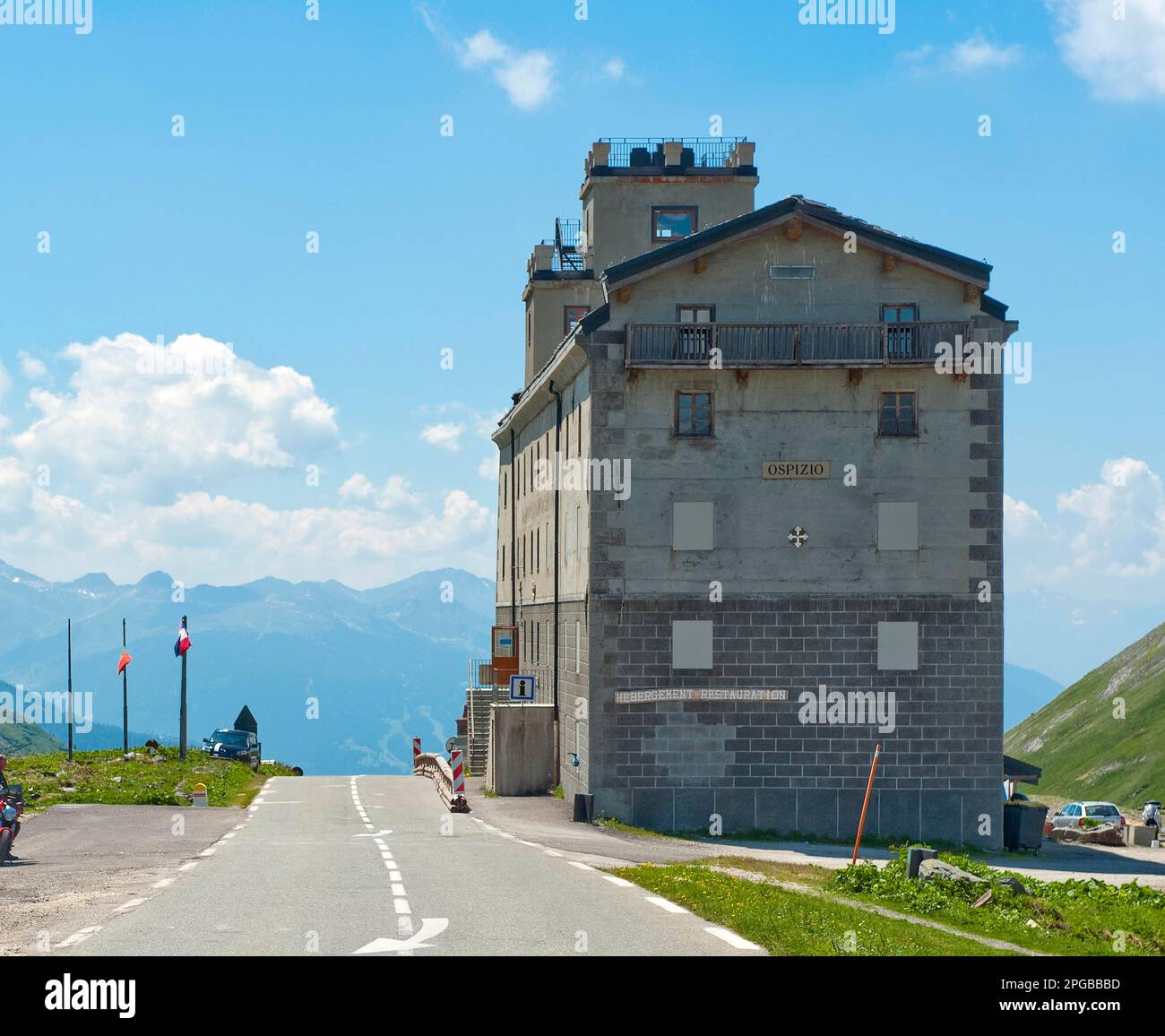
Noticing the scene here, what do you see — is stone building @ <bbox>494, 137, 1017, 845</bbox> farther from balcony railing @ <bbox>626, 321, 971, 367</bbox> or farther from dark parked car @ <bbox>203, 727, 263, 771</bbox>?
dark parked car @ <bbox>203, 727, 263, 771</bbox>

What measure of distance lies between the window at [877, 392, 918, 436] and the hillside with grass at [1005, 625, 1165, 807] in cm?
8102

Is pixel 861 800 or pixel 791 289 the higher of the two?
pixel 791 289

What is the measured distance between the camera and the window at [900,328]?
125 ft

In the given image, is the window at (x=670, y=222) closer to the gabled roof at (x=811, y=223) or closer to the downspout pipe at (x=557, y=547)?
the downspout pipe at (x=557, y=547)

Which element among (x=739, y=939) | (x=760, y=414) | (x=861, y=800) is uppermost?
(x=760, y=414)

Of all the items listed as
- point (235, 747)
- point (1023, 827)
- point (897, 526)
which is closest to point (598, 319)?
point (897, 526)

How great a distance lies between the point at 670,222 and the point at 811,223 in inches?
549

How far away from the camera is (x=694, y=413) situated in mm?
38031

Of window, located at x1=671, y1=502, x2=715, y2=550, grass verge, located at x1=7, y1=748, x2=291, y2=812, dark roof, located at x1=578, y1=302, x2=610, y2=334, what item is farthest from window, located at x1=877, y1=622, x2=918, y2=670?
grass verge, located at x1=7, y1=748, x2=291, y2=812

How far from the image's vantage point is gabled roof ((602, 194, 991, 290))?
3797 cm
